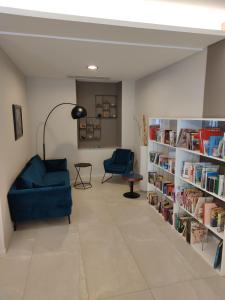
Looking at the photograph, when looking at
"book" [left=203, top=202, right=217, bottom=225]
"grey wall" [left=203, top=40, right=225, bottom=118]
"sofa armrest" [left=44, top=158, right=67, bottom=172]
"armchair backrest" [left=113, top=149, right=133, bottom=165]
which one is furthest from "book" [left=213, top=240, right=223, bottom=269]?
"sofa armrest" [left=44, top=158, right=67, bottom=172]

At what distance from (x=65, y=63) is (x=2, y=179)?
6.83ft

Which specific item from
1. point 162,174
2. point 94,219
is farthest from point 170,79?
point 94,219

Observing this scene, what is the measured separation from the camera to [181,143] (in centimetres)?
287

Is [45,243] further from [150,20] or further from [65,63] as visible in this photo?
[150,20]

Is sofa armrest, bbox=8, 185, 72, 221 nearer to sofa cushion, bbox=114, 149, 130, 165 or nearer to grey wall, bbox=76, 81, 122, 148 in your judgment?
sofa cushion, bbox=114, 149, 130, 165

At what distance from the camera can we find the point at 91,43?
8.32 ft

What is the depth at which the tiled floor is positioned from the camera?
76.6 inches

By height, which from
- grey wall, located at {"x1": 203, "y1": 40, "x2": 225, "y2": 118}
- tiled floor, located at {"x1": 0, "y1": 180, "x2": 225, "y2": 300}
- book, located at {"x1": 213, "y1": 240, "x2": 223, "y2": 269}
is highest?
grey wall, located at {"x1": 203, "y1": 40, "x2": 225, "y2": 118}

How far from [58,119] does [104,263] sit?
3.62m

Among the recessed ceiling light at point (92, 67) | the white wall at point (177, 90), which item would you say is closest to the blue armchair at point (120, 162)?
the white wall at point (177, 90)

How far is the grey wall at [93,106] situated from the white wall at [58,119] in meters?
0.55

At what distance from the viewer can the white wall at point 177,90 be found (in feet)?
9.61

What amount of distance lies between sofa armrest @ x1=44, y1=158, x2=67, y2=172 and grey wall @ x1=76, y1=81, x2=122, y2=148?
3.68ft

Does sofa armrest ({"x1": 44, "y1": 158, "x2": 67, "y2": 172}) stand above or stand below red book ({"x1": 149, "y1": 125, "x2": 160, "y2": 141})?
below
